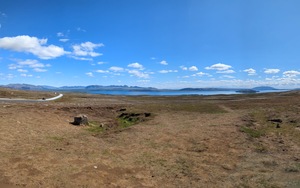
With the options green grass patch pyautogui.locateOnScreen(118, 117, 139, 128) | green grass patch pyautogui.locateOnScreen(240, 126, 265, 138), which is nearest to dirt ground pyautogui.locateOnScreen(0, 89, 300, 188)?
green grass patch pyautogui.locateOnScreen(240, 126, 265, 138)

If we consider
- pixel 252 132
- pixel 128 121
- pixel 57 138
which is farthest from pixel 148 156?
pixel 128 121

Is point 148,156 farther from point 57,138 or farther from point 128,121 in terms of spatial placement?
point 128,121

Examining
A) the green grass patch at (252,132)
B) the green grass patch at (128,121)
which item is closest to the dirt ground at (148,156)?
the green grass patch at (252,132)

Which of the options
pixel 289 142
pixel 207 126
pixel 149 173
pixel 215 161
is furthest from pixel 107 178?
pixel 207 126

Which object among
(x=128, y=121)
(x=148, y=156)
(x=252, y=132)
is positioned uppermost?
(x=252, y=132)

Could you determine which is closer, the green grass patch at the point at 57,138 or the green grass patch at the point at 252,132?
the green grass patch at the point at 57,138

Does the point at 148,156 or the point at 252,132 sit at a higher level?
the point at 252,132

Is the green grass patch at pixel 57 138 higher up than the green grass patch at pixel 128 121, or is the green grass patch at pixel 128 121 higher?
the green grass patch at pixel 57 138

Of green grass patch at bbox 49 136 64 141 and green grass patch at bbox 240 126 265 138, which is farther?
green grass patch at bbox 240 126 265 138

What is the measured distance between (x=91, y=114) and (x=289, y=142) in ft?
107

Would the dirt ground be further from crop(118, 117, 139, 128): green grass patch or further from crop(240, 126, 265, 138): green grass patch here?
crop(118, 117, 139, 128): green grass patch

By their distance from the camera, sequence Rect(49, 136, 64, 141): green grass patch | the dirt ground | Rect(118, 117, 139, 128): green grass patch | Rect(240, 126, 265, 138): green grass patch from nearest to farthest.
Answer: the dirt ground → Rect(49, 136, 64, 141): green grass patch → Rect(240, 126, 265, 138): green grass patch → Rect(118, 117, 139, 128): green grass patch

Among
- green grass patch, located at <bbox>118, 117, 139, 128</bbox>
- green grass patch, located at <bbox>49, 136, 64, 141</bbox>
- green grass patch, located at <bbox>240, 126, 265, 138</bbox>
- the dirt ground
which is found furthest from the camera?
green grass patch, located at <bbox>118, 117, 139, 128</bbox>

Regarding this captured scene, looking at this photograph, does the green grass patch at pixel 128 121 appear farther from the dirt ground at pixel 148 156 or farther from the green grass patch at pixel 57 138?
the green grass patch at pixel 57 138
